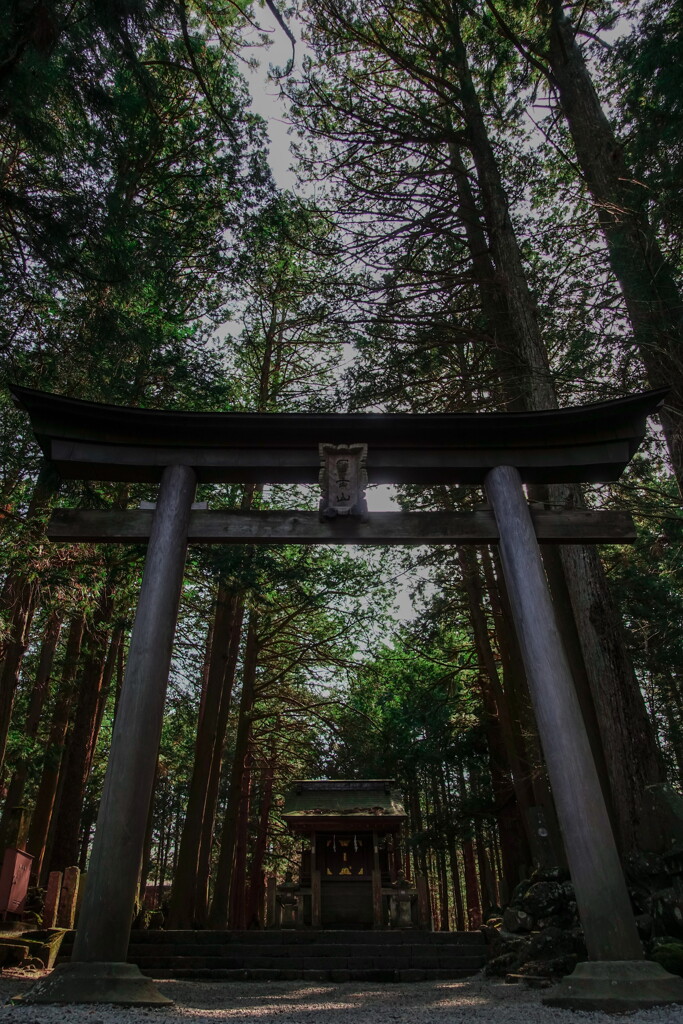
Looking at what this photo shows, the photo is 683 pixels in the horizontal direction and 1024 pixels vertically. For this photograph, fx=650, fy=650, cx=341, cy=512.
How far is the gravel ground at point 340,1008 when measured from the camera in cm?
328

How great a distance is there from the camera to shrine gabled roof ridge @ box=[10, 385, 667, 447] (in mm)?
5562

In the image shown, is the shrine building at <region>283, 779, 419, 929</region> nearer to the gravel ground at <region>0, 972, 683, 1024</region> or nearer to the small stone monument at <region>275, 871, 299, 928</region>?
the small stone monument at <region>275, 871, 299, 928</region>

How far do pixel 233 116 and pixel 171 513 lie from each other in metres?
6.30

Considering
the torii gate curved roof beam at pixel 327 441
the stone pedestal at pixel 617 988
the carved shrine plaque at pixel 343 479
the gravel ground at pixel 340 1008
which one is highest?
the torii gate curved roof beam at pixel 327 441

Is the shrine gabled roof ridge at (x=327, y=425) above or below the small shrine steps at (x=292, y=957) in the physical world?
above

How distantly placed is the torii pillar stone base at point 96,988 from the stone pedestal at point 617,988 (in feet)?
7.62

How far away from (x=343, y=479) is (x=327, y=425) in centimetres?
53

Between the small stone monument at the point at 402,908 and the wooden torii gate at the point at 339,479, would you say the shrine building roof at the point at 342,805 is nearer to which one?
the small stone monument at the point at 402,908

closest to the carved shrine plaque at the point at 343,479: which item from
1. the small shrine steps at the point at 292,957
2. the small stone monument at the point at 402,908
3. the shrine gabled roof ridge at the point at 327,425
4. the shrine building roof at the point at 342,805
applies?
the shrine gabled roof ridge at the point at 327,425

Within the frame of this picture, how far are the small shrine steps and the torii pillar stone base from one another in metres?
5.50

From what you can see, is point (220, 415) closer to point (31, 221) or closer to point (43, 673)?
point (31, 221)

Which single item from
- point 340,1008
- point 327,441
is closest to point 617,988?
point 340,1008

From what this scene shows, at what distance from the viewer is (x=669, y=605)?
11570 mm

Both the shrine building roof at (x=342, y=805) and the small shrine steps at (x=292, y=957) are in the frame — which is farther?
the shrine building roof at (x=342, y=805)
